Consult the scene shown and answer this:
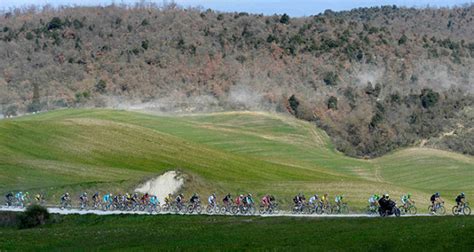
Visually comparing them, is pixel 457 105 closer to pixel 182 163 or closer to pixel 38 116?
pixel 38 116

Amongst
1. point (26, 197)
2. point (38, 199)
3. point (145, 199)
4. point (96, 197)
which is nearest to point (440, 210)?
point (145, 199)

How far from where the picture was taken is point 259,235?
150 feet

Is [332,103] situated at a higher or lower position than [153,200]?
lower

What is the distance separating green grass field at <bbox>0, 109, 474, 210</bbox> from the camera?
86625mm

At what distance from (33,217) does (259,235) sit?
20391 millimetres

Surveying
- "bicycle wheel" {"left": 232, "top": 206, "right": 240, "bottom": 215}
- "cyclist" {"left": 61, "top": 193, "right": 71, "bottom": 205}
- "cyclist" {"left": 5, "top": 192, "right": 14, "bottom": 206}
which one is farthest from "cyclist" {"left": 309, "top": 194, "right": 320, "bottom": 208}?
"cyclist" {"left": 5, "top": 192, "right": 14, "bottom": 206}

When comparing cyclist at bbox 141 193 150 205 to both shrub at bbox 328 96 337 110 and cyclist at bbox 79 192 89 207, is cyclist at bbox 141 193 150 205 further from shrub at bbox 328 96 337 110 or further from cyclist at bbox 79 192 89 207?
shrub at bbox 328 96 337 110

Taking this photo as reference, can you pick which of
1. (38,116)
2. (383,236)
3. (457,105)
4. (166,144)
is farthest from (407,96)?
(383,236)

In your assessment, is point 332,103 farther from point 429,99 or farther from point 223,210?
point 223,210

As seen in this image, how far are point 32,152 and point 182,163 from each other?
17597 millimetres

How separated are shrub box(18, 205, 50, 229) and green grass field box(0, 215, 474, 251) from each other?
432 centimetres

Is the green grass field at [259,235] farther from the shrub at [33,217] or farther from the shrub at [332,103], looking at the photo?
the shrub at [332,103]

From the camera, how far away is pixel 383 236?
1626 inches

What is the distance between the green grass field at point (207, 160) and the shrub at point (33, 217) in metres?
13.4
